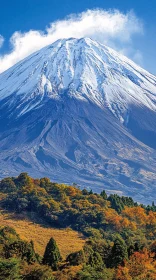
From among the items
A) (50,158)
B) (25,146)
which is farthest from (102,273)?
(25,146)

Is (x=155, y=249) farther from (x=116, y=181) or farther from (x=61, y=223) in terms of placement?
(x=116, y=181)

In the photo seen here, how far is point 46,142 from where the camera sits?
199000mm

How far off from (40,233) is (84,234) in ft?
17.8

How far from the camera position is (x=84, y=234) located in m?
49.1

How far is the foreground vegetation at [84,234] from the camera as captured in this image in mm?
29266

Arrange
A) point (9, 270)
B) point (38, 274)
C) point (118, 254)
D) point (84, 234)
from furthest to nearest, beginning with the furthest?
point (84, 234) < point (118, 254) < point (38, 274) < point (9, 270)

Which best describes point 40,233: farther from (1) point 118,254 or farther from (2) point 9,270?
(2) point 9,270

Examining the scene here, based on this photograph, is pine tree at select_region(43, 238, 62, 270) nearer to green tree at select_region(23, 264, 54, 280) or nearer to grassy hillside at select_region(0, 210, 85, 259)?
green tree at select_region(23, 264, 54, 280)

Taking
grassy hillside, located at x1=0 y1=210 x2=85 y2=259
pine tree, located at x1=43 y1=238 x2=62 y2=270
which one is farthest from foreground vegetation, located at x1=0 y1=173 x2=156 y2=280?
grassy hillside, located at x1=0 y1=210 x2=85 y2=259

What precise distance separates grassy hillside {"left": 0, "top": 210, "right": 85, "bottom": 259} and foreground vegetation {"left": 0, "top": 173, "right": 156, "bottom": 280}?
1.13m

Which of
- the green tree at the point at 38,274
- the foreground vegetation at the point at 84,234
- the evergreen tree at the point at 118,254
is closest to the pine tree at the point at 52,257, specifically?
the foreground vegetation at the point at 84,234

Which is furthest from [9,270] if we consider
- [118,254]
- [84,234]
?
[84,234]

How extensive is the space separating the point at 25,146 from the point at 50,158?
16845mm

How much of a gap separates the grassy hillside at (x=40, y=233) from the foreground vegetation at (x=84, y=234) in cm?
113
